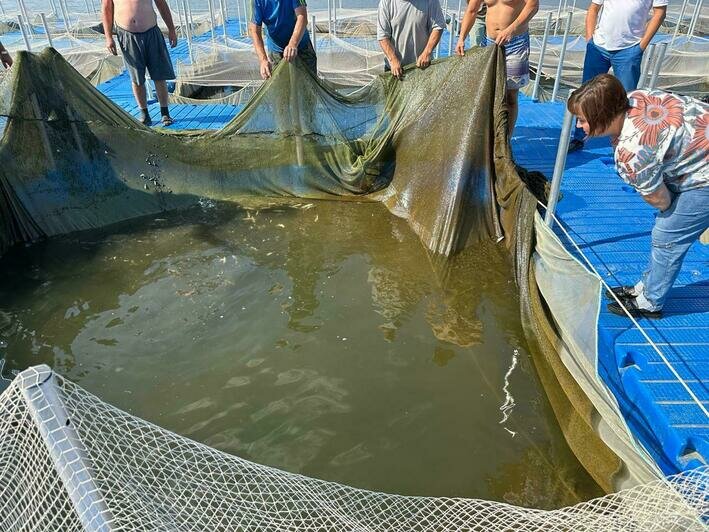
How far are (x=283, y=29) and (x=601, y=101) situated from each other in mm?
3925

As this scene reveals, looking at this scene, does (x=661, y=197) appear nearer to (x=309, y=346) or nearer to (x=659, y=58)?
(x=309, y=346)

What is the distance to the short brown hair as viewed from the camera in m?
2.63

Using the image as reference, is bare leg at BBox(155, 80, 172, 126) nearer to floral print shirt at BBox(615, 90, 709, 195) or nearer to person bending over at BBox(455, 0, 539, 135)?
person bending over at BBox(455, 0, 539, 135)

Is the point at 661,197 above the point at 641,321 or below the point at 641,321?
above

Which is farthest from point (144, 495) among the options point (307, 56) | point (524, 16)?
point (307, 56)

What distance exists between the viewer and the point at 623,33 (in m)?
4.83

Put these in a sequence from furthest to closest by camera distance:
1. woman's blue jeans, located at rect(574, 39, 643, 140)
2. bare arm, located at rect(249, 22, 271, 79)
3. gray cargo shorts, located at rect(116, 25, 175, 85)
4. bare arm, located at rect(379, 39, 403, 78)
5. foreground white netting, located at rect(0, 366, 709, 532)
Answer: gray cargo shorts, located at rect(116, 25, 175, 85) → bare arm, located at rect(249, 22, 271, 79) → bare arm, located at rect(379, 39, 403, 78) → woman's blue jeans, located at rect(574, 39, 643, 140) → foreground white netting, located at rect(0, 366, 709, 532)

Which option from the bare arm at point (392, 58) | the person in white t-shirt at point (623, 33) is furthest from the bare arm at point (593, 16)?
the bare arm at point (392, 58)

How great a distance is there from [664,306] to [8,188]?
5477 millimetres

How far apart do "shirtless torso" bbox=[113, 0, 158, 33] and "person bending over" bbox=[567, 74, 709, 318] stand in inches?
205

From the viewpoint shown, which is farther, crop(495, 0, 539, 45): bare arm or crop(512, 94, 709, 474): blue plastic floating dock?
crop(495, 0, 539, 45): bare arm

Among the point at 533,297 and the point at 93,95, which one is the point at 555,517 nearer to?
the point at 533,297

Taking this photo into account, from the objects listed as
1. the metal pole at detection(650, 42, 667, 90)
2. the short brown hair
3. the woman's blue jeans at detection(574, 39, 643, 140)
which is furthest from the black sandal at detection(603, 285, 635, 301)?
the metal pole at detection(650, 42, 667, 90)

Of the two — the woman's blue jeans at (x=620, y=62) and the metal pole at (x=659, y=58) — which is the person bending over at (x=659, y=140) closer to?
the woman's blue jeans at (x=620, y=62)
